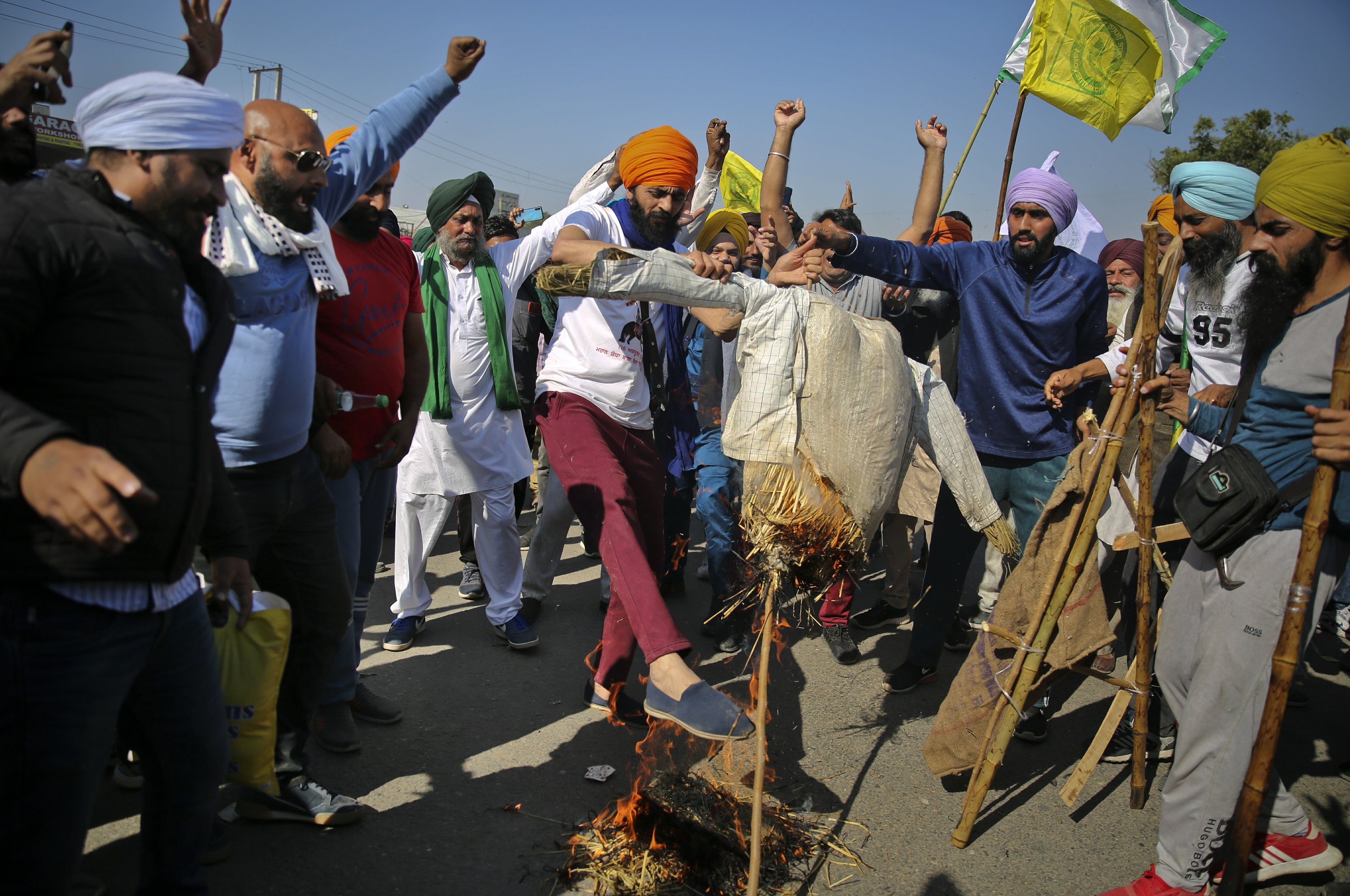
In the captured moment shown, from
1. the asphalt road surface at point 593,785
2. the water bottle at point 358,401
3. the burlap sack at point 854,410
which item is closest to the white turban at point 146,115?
the water bottle at point 358,401

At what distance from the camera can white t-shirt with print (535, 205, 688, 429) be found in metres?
4.02

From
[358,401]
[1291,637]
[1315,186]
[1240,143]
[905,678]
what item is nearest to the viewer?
[1291,637]

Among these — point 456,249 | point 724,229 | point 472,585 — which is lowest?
point 472,585

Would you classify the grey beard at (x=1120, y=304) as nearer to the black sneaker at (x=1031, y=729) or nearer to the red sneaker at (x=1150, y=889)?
the black sneaker at (x=1031, y=729)

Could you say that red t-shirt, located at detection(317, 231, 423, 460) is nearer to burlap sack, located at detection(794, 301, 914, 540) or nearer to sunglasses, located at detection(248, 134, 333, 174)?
sunglasses, located at detection(248, 134, 333, 174)

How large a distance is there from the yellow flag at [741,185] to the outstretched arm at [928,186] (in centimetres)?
466

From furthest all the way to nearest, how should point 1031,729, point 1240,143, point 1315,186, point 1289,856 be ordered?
point 1240,143, point 1031,729, point 1289,856, point 1315,186

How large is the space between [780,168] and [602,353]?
1.28 m

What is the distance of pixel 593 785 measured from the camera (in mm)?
3535

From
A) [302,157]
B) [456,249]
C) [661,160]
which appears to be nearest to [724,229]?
[661,160]

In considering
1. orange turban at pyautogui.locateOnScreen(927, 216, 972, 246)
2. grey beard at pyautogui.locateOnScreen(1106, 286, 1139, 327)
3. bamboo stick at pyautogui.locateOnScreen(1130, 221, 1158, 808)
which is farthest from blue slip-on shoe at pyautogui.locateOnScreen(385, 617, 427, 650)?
orange turban at pyautogui.locateOnScreen(927, 216, 972, 246)

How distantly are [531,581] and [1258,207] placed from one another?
417cm

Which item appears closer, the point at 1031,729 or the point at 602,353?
the point at 602,353

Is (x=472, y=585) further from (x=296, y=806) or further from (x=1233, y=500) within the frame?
(x=1233, y=500)
